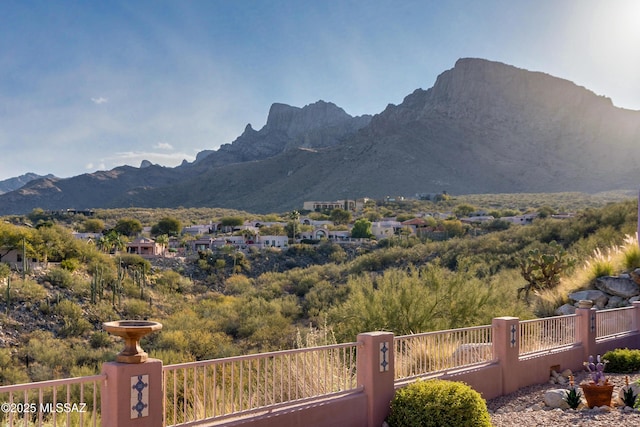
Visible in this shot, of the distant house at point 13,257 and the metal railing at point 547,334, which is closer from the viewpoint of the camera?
the metal railing at point 547,334

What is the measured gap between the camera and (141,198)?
118 meters

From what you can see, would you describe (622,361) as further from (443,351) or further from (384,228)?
(384,228)

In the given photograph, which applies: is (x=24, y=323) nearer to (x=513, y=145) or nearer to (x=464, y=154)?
(x=464, y=154)

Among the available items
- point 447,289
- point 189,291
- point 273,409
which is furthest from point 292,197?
point 273,409

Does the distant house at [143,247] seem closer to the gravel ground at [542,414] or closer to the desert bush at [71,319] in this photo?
the desert bush at [71,319]

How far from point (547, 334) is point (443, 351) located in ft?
10.6

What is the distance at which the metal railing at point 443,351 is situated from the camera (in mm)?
8758

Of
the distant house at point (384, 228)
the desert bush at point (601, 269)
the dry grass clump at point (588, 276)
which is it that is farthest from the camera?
the distant house at point (384, 228)

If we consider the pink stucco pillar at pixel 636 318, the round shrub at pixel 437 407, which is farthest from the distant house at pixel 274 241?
the round shrub at pixel 437 407

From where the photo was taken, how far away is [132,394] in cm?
512

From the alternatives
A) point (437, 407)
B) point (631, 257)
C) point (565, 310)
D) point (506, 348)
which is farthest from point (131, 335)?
point (631, 257)

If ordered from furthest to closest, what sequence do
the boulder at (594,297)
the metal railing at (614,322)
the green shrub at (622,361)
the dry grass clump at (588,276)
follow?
1. the dry grass clump at (588,276)
2. the boulder at (594,297)
3. the metal railing at (614,322)
4. the green shrub at (622,361)

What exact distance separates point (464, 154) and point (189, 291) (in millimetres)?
79116

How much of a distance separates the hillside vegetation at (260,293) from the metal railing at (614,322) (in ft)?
7.11
